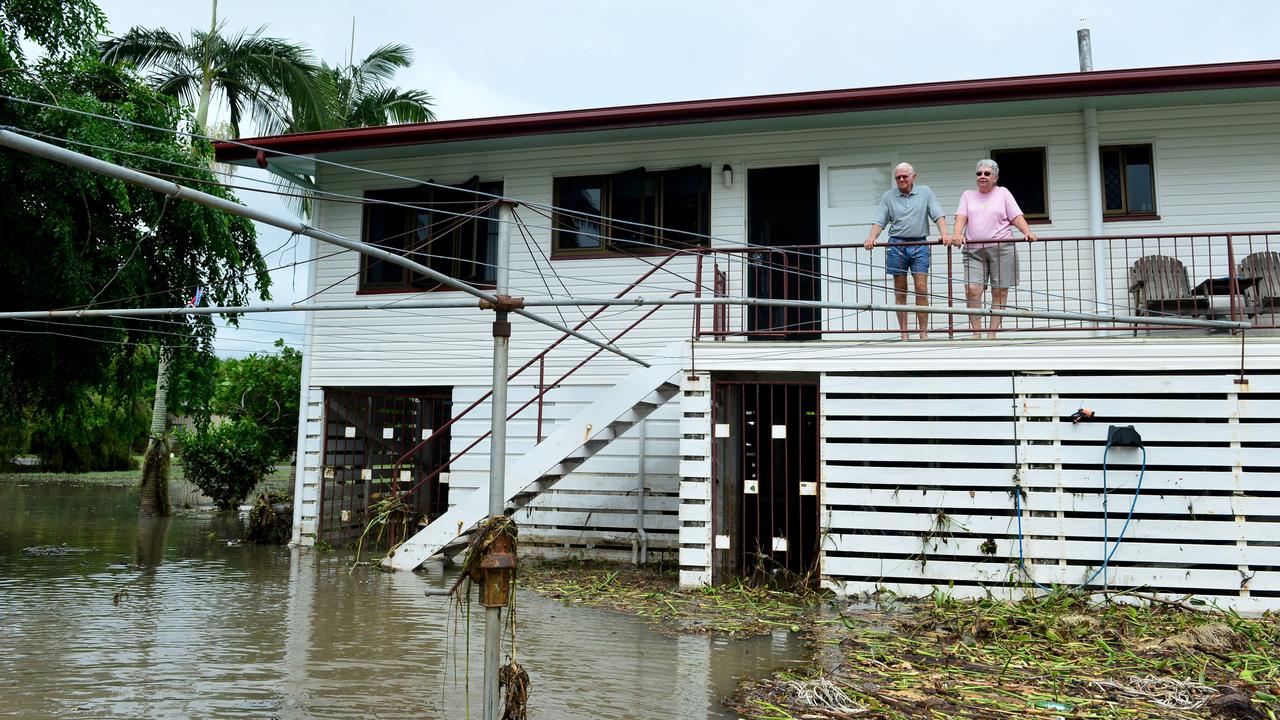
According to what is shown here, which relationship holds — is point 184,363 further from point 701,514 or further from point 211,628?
point 701,514

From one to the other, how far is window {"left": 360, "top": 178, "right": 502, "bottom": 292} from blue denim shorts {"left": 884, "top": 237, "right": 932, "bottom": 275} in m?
6.00

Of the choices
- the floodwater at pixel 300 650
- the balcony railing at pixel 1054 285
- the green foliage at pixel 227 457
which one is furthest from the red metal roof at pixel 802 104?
the green foliage at pixel 227 457

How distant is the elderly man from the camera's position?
990 centimetres

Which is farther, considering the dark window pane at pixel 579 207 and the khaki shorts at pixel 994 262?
the dark window pane at pixel 579 207

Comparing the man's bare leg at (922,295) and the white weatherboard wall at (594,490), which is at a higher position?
the man's bare leg at (922,295)

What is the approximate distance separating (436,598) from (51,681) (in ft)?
12.6

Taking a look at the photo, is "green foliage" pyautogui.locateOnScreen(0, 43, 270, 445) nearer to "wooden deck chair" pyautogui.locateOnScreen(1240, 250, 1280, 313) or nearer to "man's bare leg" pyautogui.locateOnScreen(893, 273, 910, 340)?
"man's bare leg" pyautogui.locateOnScreen(893, 273, 910, 340)

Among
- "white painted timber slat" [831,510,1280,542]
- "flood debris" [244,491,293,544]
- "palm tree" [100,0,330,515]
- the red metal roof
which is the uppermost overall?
"palm tree" [100,0,330,515]

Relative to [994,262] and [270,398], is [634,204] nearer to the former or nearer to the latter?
[994,262]

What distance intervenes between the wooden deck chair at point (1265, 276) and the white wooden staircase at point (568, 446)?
5.75 m

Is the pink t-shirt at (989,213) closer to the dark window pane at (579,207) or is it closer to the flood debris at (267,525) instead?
the dark window pane at (579,207)

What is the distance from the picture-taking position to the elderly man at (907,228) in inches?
390

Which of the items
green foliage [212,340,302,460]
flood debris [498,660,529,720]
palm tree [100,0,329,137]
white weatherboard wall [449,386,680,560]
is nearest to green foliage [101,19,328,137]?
palm tree [100,0,329,137]

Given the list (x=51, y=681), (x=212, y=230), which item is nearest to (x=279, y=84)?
(x=212, y=230)
